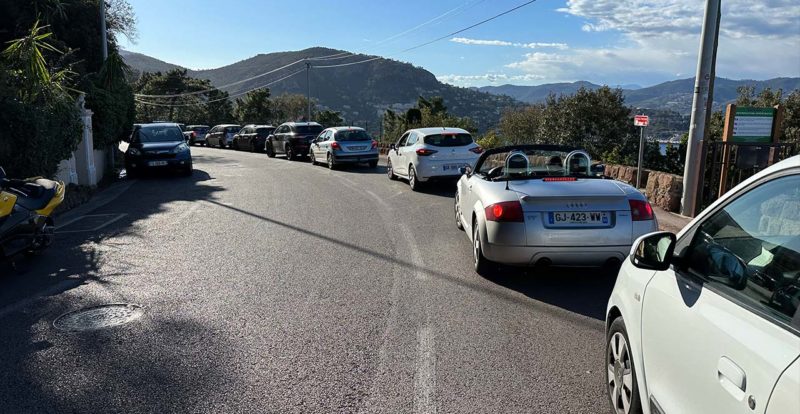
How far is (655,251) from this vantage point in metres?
2.81

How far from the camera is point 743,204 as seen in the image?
2.39 m

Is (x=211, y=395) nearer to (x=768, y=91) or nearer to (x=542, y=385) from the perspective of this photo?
(x=542, y=385)

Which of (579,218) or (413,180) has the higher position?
(579,218)

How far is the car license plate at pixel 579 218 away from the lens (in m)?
5.77

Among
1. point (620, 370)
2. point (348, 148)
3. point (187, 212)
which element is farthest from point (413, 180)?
point (620, 370)

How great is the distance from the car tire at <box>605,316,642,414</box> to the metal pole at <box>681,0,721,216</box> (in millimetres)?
7401

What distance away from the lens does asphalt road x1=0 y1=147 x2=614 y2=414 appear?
144 inches

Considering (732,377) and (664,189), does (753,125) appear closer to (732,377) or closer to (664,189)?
(664,189)

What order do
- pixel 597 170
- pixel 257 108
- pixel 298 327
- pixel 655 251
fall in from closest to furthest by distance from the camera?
1. pixel 655 251
2. pixel 298 327
3. pixel 597 170
4. pixel 257 108

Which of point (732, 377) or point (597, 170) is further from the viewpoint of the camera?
point (597, 170)

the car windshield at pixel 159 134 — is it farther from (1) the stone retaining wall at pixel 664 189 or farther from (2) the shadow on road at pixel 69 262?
(1) the stone retaining wall at pixel 664 189

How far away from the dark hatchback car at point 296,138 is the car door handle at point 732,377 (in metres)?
23.4

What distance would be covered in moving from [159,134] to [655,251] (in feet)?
59.8

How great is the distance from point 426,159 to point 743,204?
11.2 meters
